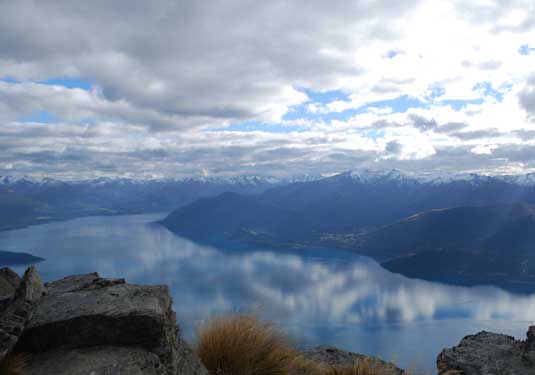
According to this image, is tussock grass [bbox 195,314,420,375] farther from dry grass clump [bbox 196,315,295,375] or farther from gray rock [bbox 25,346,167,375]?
gray rock [bbox 25,346,167,375]

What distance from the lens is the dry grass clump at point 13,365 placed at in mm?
3827

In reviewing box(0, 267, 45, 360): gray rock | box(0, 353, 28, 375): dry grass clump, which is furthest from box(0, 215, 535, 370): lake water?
box(0, 353, 28, 375): dry grass clump

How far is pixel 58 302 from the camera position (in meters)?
5.44

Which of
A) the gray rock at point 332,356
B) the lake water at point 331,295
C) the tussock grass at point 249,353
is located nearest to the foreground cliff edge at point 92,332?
the tussock grass at point 249,353

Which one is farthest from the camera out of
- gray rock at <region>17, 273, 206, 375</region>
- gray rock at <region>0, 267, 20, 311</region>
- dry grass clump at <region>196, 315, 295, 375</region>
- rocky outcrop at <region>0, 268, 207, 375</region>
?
dry grass clump at <region>196, 315, 295, 375</region>

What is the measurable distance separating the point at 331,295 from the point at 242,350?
111581 mm

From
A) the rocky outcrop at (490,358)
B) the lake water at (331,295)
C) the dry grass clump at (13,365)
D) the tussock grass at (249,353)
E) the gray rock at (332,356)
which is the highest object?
the dry grass clump at (13,365)

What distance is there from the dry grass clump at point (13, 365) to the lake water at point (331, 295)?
43.4 m

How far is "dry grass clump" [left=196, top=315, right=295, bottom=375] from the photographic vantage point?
19.2 feet

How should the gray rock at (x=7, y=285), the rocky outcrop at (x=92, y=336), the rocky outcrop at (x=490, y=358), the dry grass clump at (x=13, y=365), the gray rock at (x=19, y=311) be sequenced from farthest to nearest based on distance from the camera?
1. the rocky outcrop at (x=490, y=358)
2. the gray rock at (x=7, y=285)
3. the rocky outcrop at (x=92, y=336)
4. the gray rock at (x=19, y=311)
5. the dry grass clump at (x=13, y=365)

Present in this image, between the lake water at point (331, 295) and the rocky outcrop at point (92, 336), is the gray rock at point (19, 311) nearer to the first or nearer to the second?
the rocky outcrop at point (92, 336)

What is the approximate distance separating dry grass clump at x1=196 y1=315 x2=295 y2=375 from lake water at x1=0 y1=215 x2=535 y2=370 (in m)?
41.4

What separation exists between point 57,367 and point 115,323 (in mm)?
775

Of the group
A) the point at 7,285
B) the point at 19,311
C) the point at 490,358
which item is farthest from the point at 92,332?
the point at 490,358
